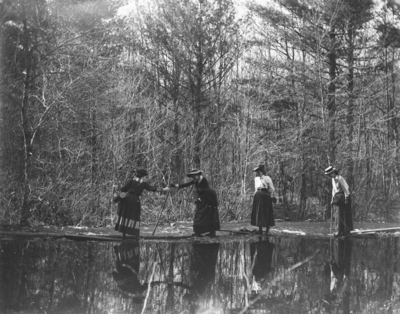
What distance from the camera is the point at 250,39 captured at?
24.8m

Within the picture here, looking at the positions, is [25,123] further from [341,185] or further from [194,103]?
[194,103]

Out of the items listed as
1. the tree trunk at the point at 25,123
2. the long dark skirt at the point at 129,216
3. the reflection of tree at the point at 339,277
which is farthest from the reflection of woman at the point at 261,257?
the tree trunk at the point at 25,123

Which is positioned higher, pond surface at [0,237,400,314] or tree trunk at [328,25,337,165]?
tree trunk at [328,25,337,165]

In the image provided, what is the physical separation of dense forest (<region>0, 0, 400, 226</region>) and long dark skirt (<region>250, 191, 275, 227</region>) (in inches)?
235

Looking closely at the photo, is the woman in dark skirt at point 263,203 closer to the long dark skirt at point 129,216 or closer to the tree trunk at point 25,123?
the long dark skirt at point 129,216

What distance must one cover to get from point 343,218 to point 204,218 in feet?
13.8

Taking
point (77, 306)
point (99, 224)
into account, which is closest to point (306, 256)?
point (77, 306)

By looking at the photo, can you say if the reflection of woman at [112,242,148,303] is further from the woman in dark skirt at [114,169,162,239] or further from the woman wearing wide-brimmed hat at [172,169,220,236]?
the woman wearing wide-brimmed hat at [172,169,220,236]

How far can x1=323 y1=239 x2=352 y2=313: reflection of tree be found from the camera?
699 centimetres

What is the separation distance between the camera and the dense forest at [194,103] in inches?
687

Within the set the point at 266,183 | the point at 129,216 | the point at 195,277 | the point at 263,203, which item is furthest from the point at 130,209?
the point at 195,277

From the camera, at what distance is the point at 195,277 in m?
8.55

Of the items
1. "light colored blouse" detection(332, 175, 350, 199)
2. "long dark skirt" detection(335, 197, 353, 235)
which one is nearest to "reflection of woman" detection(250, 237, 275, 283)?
"long dark skirt" detection(335, 197, 353, 235)

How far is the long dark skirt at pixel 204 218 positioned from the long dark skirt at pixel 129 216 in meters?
1.82
